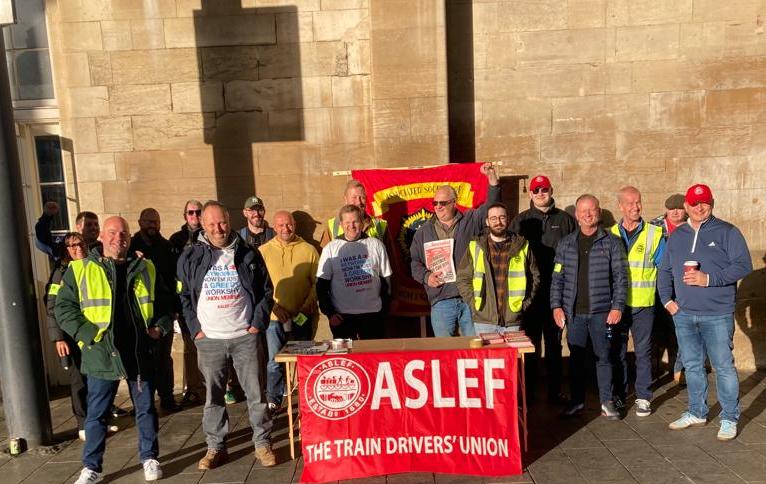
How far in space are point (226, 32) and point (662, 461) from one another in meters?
5.99

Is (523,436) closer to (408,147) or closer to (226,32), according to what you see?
(408,147)

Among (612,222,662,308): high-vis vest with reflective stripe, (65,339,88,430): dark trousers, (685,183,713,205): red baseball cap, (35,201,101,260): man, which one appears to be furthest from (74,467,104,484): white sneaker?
(685,183,713,205): red baseball cap

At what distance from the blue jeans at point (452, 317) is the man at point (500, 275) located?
438mm

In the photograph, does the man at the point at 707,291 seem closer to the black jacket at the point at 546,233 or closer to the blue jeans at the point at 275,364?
the black jacket at the point at 546,233

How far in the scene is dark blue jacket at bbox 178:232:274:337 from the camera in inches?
181

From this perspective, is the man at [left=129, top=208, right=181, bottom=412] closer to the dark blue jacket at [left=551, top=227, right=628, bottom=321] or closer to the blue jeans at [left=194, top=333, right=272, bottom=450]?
the blue jeans at [left=194, top=333, right=272, bottom=450]

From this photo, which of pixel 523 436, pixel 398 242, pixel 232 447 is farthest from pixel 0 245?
pixel 523 436

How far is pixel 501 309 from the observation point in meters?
5.19

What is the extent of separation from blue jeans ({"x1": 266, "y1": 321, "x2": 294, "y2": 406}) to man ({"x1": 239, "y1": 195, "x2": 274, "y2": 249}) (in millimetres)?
940

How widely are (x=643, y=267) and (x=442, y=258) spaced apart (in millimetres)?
1821

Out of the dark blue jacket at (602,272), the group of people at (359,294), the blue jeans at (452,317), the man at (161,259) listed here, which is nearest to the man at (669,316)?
the group of people at (359,294)

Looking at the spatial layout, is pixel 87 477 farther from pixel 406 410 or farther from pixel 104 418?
pixel 406 410

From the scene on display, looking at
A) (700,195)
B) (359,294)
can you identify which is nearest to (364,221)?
(359,294)

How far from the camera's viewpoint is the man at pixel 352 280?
5570 millimetres
